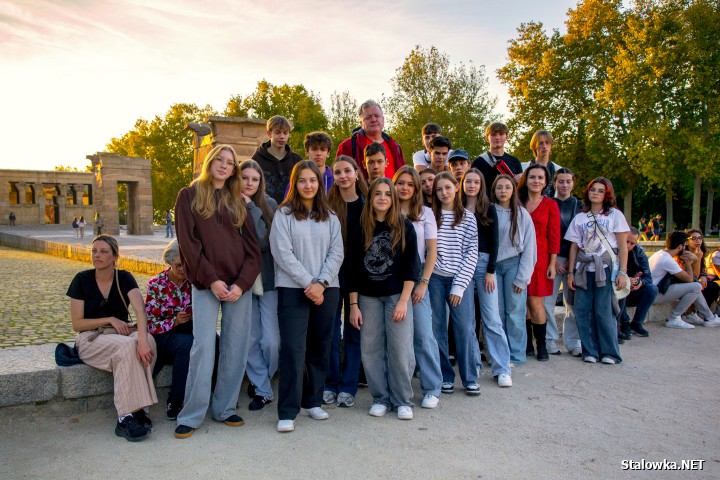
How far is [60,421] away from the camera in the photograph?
4.12 metres

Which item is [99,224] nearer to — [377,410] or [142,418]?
[142,418]

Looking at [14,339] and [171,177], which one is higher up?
[171,177]

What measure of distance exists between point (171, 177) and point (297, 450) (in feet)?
182

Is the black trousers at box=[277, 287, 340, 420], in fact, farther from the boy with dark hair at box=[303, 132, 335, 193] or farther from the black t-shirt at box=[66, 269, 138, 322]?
the boy with dark hair at box=[303, 132, 335, 193]

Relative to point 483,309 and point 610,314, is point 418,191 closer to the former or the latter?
point 483,309

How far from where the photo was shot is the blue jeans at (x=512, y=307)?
18.3 feet

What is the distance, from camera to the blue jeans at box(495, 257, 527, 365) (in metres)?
5.57

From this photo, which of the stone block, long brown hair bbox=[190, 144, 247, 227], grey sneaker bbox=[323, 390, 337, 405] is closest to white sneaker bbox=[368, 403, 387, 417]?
grey sneaker bbox=[323, 390, 337, 405]

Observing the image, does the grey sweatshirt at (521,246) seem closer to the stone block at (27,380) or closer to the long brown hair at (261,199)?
the long brown hair at (261,199)

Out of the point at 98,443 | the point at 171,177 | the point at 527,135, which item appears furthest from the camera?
the point at 171,177

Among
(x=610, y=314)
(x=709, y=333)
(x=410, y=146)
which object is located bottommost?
(x=709, y=333)

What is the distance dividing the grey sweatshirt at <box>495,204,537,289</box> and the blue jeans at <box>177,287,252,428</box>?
263 centimetres

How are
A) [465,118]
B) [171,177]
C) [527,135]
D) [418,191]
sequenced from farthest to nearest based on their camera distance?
[171,177] < [527,135] < [465,118] < [418,191]

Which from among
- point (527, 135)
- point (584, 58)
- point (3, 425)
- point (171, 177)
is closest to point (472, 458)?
point (3, 425)
